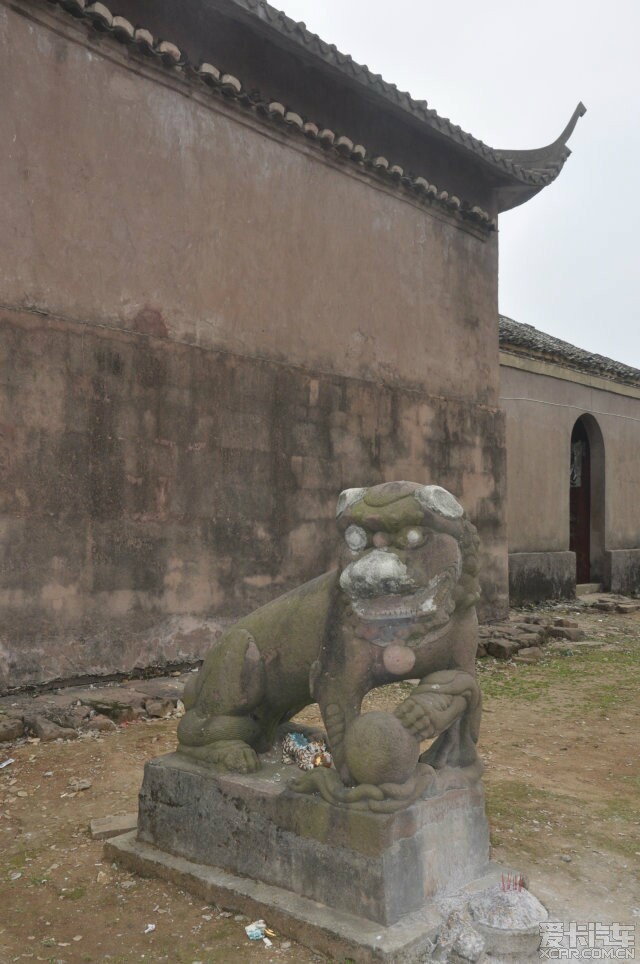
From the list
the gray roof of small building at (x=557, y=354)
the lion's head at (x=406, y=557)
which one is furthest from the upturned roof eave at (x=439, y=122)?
the lion's head at (x=406, y=557)

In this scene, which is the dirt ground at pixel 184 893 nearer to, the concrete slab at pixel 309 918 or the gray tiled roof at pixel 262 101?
the concrete slab at pixel 309 918

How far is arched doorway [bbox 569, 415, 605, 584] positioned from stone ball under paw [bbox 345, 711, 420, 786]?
44.8 ft

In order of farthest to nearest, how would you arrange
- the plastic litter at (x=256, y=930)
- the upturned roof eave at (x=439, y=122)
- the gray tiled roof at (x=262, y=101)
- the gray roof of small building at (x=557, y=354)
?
1. the gray roof of small building at (x=557, y=354)
2. the upturned roof eave at (x=439, y=122)
3. the gray tiled roof at (x=262, y=101)
4. the plastic litter at (x=256, y=930)

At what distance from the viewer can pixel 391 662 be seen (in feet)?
9.56

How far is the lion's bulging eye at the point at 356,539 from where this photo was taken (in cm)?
299

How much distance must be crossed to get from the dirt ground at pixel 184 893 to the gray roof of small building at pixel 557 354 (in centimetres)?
754

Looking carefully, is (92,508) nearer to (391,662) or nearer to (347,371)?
(347,371)

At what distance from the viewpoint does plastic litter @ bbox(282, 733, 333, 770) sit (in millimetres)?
3410

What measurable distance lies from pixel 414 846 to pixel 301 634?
884 millimetres

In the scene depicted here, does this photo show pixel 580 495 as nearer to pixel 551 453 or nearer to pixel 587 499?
pixel 587 499

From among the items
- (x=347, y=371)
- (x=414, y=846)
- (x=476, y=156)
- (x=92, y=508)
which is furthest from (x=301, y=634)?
(x=476, y=156)

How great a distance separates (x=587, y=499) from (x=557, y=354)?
11.0 ft

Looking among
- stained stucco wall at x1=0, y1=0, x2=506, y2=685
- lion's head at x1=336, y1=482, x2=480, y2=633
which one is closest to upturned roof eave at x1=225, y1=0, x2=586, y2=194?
stained stucco wall at x1=0, y1=0, x2=506, y2=685

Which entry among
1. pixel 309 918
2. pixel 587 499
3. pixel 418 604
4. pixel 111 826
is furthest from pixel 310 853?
pixel 587 499
